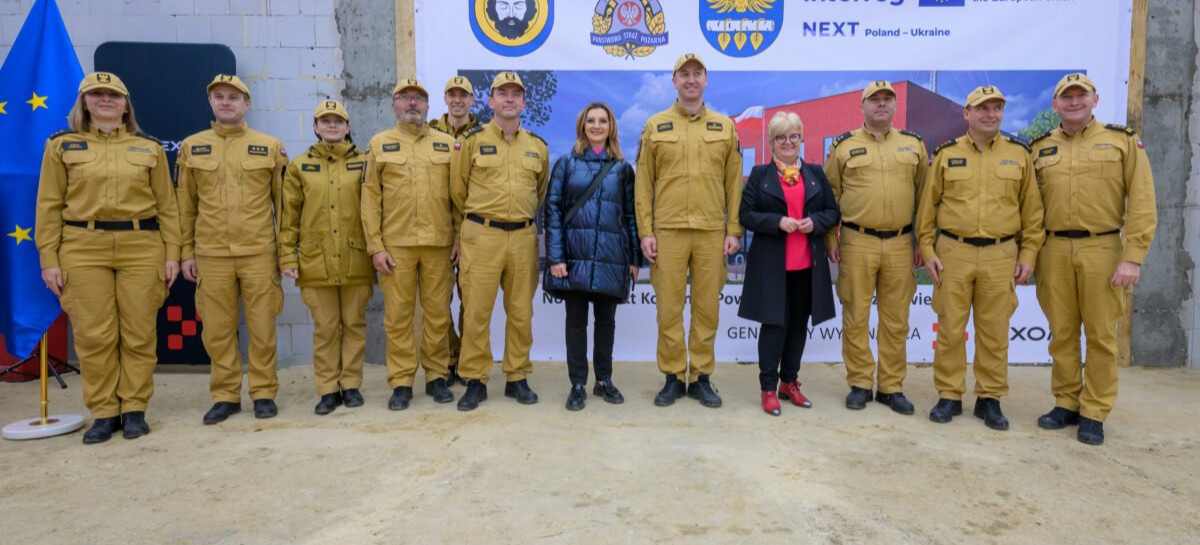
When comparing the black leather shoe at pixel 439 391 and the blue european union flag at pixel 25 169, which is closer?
the blue european union flag at pixel 25 169

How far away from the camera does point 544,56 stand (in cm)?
523

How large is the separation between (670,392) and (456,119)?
7.33ft

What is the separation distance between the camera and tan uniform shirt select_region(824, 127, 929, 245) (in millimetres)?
3914

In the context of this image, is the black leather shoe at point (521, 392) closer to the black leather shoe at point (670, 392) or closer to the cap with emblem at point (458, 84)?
the black leather shoe at point (670, 392)

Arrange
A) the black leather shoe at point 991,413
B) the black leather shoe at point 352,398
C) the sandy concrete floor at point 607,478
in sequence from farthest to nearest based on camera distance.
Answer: the black leather shoe at point 352,398
the black leather shoe at point 991,413
the sandy concrete floor at point 607,478

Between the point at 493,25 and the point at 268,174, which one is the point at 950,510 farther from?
the point at 493,25

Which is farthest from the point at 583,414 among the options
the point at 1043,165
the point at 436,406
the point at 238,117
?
the point at 1043,165

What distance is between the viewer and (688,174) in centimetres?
399

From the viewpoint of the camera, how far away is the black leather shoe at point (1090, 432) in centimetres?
352

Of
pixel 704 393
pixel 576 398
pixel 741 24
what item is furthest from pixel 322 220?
pixel 741 24

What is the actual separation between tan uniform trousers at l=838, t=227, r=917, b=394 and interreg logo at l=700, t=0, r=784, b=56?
188 cm

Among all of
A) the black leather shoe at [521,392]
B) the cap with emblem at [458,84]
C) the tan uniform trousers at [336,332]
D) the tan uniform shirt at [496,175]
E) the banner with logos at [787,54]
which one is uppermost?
the banner with logos at [787,54]

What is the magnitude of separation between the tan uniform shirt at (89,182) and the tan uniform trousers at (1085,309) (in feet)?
15.8

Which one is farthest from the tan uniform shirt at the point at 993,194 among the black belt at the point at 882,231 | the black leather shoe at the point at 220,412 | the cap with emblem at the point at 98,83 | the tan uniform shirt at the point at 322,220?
the cap with emblem at the point at 98,83
